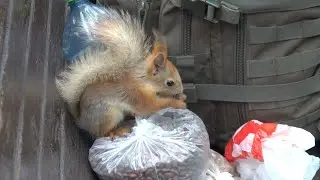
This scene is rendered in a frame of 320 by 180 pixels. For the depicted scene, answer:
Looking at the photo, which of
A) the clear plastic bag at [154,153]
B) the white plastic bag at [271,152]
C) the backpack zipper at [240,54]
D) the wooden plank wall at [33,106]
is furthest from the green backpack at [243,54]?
the wooden plank wall at [33,106]

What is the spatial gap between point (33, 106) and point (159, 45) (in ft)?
1.81

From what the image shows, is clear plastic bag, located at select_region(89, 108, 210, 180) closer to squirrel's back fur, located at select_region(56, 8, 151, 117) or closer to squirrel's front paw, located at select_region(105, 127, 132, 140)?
squirrel's front paw, located at select_region(105, 127, 132, 140)

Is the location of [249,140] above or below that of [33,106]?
below

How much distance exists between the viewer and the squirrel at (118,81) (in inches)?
61.9

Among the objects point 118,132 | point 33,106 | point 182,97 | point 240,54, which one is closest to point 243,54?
point 240,54

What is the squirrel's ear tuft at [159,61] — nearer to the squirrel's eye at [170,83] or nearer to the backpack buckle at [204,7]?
the squirrel's eye at [170,83]

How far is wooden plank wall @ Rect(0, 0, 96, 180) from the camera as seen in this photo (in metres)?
1.08

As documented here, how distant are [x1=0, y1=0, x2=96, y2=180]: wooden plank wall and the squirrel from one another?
0.06 metres

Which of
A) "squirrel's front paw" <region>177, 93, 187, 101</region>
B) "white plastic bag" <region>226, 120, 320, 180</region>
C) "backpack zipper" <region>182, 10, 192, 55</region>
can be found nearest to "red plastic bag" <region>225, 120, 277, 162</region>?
"white plastic bag" <region>226, 120, 320, 180</region>

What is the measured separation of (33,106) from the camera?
127 centimetres

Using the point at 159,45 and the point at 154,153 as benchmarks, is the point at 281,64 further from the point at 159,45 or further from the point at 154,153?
the point at 154,153

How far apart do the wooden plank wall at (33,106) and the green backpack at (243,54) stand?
1.43 feet

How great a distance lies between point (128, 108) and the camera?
1.64 meters

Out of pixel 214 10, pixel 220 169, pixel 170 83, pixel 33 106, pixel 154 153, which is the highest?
pixel 214 10
